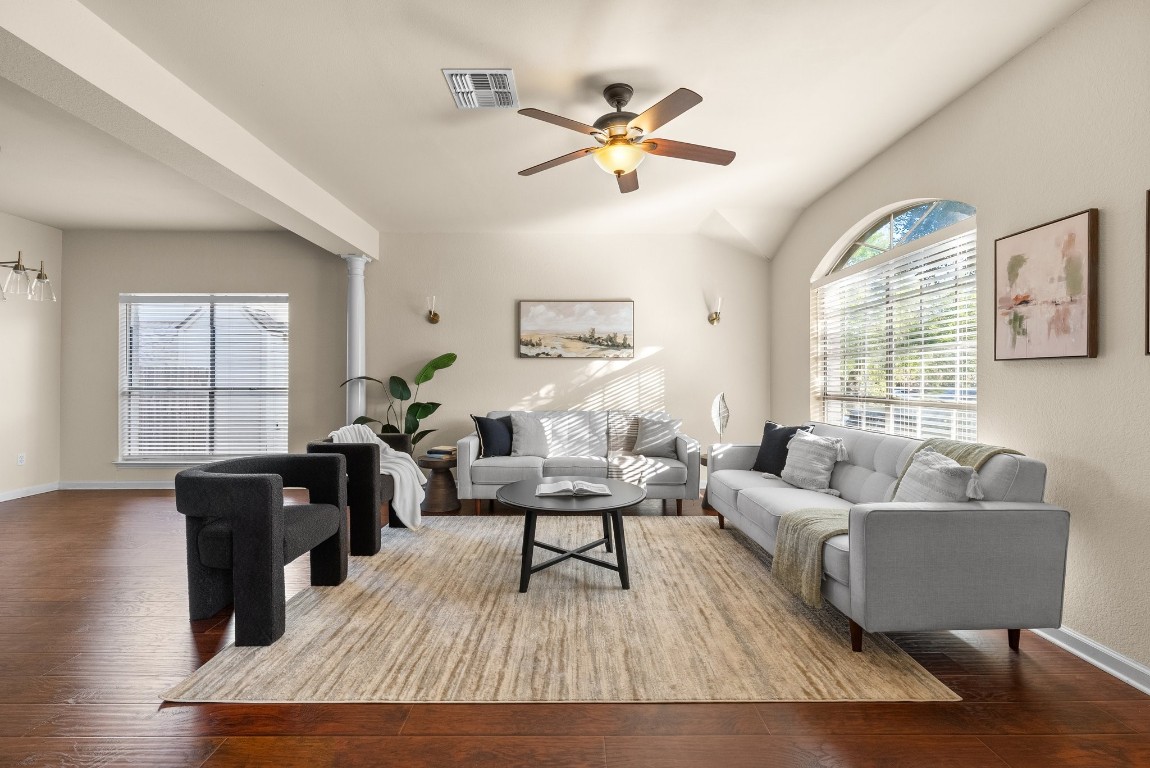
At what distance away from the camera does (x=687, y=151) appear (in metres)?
3.14

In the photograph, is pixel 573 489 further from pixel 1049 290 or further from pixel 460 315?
pixel 460 315

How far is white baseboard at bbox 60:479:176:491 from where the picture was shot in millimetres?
6109

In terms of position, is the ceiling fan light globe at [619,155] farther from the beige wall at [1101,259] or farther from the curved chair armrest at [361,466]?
the curved chair armrest at [361,466]

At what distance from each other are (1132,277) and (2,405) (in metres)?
8.17

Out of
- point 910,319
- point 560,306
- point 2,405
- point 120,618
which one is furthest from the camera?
point 560,306

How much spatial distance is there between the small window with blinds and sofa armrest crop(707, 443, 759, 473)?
4.48 meters

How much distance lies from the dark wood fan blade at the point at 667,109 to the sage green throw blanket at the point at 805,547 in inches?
78.3

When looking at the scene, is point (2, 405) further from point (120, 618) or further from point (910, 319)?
point (910, 319)

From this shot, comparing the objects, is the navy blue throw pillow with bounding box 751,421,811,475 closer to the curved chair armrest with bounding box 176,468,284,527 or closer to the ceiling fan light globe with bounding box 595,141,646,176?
the ceiling fan light globe with bounding box 595,141,646,176

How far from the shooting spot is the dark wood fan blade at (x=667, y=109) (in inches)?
98.9

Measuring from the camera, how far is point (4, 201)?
512 cm

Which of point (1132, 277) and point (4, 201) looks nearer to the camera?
point (1132, 277)

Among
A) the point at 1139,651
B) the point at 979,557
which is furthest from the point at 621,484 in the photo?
the point at 1139,651

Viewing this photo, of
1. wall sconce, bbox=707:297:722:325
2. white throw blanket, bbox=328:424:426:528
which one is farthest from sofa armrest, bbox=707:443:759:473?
white throw blanket, bbox=328:424:426:528
